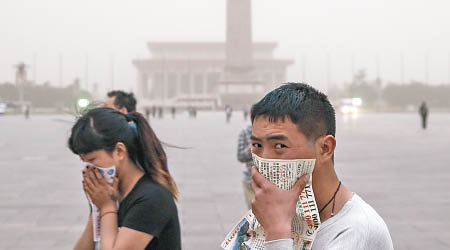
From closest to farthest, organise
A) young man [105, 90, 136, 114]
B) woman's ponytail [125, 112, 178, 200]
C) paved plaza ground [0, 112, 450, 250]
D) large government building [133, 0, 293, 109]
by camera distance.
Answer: woman's ponytail [125, 112, 178, 200]
young man [105, 90, 136, 114]
paved plaza ground [0, 112, 450, 250]
large government building [133, 0, 293, 109]

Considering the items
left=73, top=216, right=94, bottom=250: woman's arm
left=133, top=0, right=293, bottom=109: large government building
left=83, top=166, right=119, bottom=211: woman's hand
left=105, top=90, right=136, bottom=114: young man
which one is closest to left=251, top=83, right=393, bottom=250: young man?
left=83, top=166, right=119, bottom=211: woman's hand

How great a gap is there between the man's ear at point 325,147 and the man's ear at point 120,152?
96 cm

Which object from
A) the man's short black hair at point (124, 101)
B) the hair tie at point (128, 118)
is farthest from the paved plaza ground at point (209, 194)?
the man's short black hair at point (124, 101)

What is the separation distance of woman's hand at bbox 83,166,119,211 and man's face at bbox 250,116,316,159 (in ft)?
2.68

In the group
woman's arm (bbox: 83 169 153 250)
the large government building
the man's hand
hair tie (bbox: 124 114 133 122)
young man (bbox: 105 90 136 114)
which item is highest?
the large government building

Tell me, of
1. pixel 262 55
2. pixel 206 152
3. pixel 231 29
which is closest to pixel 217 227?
pixel 206 152

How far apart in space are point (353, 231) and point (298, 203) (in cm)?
14

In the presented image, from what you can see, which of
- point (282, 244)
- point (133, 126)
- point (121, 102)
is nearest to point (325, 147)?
point (282, 244)

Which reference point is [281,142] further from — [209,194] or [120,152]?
[209,194]

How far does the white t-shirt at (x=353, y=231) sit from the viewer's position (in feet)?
4.51

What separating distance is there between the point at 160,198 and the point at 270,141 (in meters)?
0.90

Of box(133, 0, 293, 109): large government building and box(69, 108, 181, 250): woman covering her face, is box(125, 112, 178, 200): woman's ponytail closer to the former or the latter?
box(69, 108, 181, 250): woman covering her face

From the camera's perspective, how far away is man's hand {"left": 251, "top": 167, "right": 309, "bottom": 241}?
4.29 feet

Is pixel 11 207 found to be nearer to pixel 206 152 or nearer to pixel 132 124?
pixel 132 124
